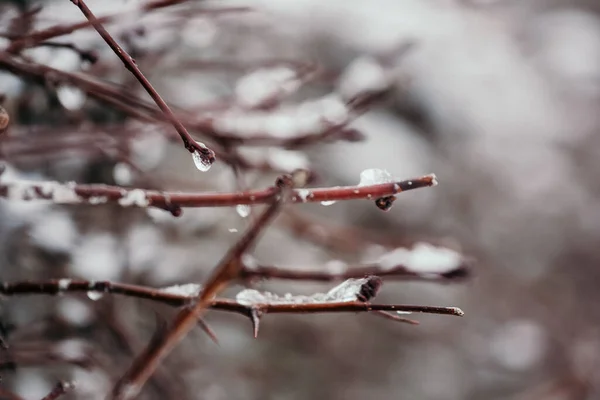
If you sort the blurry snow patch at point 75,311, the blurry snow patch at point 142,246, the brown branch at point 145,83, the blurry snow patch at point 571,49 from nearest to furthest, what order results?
the brown branch at point 145,83 < the blurry snow patch at point 75,311 < the blurry snow patch at point 142,246 < the blurry snow patch at point 571,49

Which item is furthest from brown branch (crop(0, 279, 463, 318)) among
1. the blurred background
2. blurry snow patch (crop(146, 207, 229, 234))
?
blurry snow patch (crop(146, 207, 229, 234))

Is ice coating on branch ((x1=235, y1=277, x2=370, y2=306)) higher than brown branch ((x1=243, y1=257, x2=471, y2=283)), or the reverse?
brown branch ((x1=243, y1=257, x2=471, y2=283))

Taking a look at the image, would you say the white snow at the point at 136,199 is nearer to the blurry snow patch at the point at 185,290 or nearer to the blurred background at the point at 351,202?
the blurry snow patch at the point at 185,290

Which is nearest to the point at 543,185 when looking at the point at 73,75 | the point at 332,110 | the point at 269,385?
the point at 269,385

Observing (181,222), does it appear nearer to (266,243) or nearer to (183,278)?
(183,278)

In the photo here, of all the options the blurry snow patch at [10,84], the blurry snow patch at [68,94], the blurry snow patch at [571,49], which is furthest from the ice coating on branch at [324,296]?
the blurry snow patch at [571,49]

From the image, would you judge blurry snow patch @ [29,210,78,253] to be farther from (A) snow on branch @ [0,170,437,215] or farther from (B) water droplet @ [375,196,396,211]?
(B) water droplet @ [375,196,396,211]

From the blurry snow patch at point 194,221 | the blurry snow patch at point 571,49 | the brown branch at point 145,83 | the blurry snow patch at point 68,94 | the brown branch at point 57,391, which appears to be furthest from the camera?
the blurry snow patch at point 571,49

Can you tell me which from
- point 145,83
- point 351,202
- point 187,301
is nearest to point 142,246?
point 187,301
